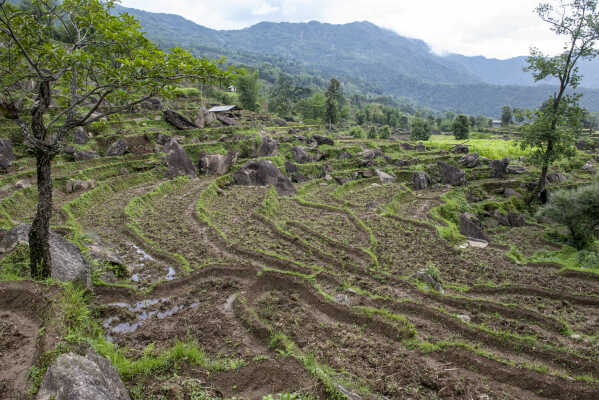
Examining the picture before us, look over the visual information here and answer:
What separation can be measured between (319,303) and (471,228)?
18.1m

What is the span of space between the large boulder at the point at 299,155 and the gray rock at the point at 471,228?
25520mm

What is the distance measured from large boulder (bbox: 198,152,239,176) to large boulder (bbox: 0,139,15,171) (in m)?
17.6

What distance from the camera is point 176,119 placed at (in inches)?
1928

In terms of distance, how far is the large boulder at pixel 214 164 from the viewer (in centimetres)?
3622

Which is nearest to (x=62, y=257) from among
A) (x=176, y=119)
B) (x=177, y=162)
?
(x=177, y=162)

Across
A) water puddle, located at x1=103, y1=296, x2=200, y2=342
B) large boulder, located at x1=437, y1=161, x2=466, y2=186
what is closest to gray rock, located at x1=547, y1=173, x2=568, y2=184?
large boulder, located at x1=437, y1=161, x2=466, y2=186

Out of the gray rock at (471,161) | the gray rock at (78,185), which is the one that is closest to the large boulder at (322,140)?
the gray rock at (471,161)

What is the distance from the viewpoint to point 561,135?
27078 mm

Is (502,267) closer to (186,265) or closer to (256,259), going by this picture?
(256,259)

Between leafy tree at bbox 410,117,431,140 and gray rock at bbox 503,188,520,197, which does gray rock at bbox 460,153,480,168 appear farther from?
leafy tree at bbox 410,117,431,140

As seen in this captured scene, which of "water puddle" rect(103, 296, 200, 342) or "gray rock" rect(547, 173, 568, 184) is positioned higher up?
"gray rock" rect(547, 173, 568, 184)

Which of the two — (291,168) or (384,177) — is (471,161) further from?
(291,168)

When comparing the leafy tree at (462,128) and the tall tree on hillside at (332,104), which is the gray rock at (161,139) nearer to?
the tall tree on hillside at (332,104)

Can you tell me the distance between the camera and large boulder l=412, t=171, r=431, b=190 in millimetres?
38375
